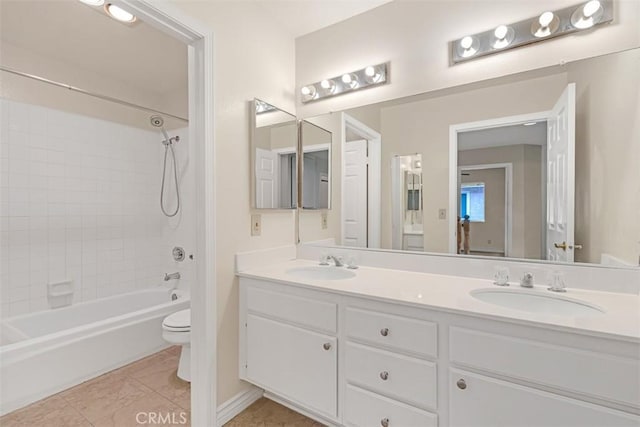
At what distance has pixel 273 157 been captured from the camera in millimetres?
2066

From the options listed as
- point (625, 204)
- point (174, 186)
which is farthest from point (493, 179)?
point (174, 186)

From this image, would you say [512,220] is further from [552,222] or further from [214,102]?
[214,102]

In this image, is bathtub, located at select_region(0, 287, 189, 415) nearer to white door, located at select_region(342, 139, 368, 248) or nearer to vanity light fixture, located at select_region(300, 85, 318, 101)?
white door, located at select_region(342, 139, 368, 248)

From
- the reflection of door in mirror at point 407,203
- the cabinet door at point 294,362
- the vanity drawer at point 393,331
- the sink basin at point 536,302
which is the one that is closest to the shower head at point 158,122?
the cabinet door at point 294,362

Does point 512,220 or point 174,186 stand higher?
point 174,186

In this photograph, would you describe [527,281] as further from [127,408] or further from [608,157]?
[127,408]

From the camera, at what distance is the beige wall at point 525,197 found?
1521 mm

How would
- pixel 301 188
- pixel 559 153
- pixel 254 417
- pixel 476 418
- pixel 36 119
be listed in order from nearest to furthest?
pixel 476 418
pixel 559 153
pixel 254 417
pixel 301 188
pixel 36 119

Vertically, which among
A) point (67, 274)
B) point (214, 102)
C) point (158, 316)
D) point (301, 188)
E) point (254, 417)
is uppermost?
point (214, 102)

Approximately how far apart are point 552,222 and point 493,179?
0.34 meters

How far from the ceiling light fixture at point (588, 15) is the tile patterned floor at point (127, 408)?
7.95 feet

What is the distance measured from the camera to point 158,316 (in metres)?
2.46

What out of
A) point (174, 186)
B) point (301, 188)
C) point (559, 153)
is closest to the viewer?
point (559, 153)

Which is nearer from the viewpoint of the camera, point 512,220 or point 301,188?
point 512,220
